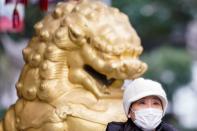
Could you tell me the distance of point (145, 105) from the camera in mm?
2283

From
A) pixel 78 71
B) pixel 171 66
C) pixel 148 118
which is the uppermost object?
pixel 148 118

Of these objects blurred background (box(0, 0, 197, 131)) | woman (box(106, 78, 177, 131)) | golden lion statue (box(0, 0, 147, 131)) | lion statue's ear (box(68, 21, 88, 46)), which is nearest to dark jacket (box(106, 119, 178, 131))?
woman (box(106, 78, 177, 131))

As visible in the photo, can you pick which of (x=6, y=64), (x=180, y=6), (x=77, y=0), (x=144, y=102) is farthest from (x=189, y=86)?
(x=144, y=102)

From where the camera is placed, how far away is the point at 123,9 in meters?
4.82

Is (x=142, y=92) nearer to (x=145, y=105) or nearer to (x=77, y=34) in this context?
(x=145, y=105)

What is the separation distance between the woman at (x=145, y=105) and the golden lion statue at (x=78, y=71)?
0.48 metres

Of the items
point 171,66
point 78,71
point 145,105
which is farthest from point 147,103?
point 171,66

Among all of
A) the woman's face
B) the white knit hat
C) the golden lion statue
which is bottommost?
the golden lion statue

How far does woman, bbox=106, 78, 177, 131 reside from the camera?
225 cm

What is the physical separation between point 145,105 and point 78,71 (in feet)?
1.99

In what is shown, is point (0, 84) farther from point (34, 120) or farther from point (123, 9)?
point (34, 120)

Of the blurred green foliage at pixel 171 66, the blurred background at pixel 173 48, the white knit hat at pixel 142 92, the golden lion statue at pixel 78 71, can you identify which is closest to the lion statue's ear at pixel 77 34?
the golden lion statue at pixel 78 71

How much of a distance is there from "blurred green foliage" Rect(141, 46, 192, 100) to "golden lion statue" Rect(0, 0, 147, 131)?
2.18 m

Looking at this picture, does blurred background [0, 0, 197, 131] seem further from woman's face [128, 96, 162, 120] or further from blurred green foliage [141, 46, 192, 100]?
woman's face [128, 96, 162, 120]
